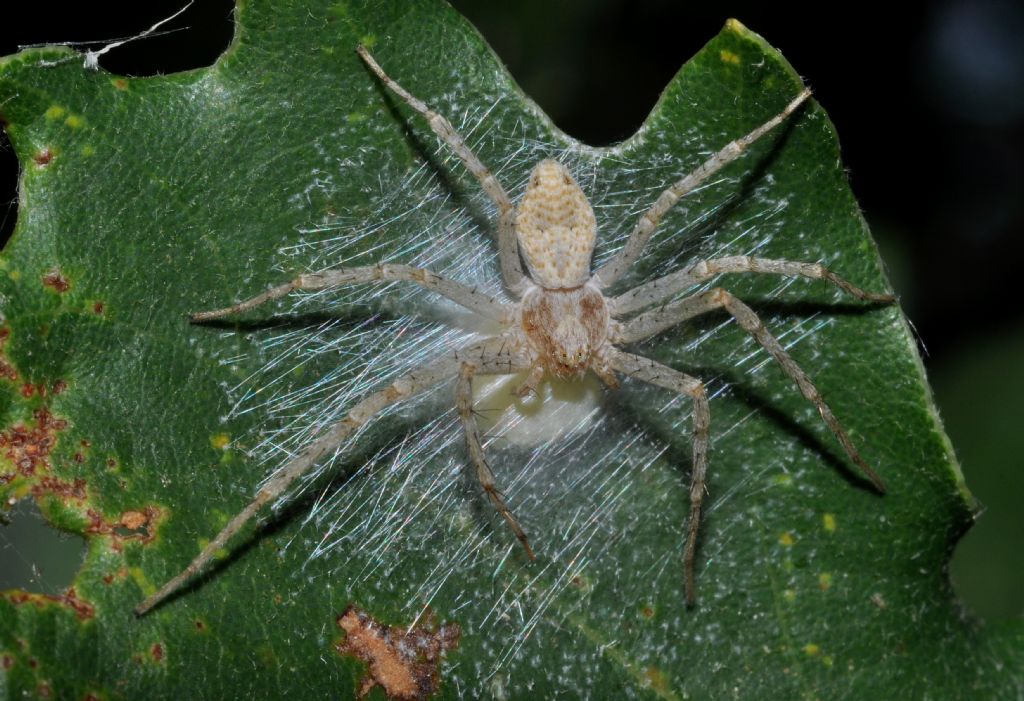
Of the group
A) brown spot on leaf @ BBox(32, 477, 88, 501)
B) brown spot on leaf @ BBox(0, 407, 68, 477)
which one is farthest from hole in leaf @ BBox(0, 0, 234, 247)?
brown spot on leaf @ BBox(32, 477, 88, 501)

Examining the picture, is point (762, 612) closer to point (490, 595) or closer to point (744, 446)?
point (744, 446)

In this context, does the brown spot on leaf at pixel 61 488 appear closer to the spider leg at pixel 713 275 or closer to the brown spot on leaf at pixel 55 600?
the brown spot on leaf at pixel 55 600

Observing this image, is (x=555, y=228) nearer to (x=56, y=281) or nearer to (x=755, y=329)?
(x=755, y=329)

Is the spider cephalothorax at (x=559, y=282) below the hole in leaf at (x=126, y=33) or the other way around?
below

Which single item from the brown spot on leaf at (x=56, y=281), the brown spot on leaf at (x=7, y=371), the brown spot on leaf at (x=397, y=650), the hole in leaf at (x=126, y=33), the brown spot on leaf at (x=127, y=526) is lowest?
the brown spot on leaf at (x=397, y=650)

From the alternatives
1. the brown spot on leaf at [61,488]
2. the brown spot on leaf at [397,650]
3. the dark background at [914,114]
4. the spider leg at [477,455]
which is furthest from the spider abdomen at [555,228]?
the brown spot on leaf at [61,488]

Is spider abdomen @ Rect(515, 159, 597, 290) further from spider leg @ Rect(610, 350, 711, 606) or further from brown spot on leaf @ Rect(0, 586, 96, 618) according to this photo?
brown spot on leaf @ Rect(0, 586, 96, 618)

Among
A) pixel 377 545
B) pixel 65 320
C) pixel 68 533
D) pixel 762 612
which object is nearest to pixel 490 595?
pixel 377 545
